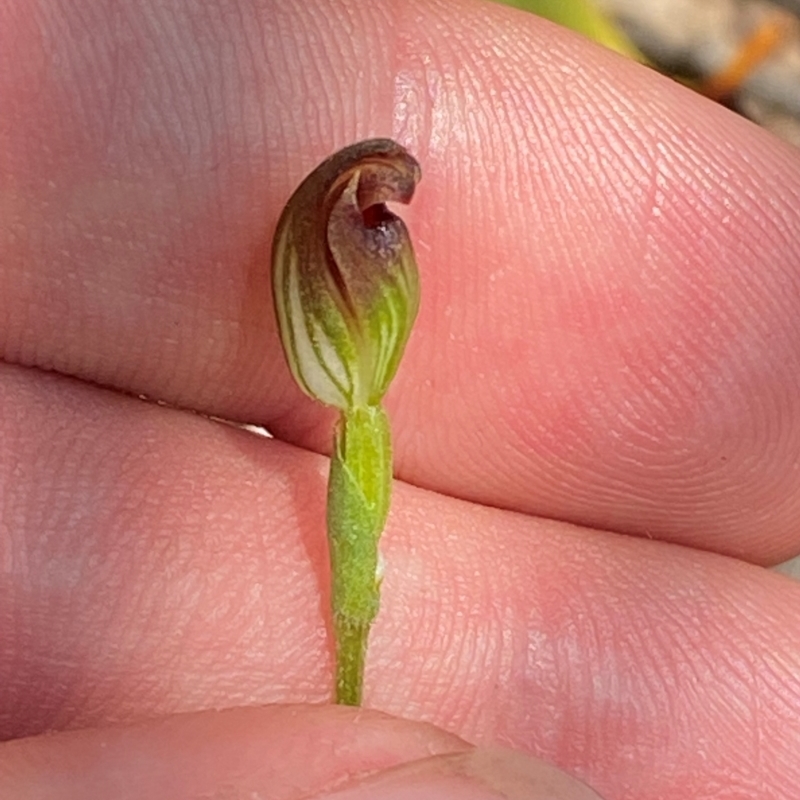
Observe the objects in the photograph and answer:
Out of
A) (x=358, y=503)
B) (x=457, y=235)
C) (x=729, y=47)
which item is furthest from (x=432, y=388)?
(x=729, y=47)

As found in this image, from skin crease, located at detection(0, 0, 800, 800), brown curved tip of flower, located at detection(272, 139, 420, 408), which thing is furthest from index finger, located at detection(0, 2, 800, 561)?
A: brown curved tip of flower, located at detection(272, 139, 420, 408)

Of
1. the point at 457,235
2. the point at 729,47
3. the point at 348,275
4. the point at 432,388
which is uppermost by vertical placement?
the point at 729,47

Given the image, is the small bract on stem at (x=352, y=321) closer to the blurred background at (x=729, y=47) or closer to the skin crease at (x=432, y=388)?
the skin crease at (x=432, y=388)

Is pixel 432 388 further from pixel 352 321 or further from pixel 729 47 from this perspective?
pixel 729 47

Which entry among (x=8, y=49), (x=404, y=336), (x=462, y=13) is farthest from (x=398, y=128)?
(x=8, y=49)

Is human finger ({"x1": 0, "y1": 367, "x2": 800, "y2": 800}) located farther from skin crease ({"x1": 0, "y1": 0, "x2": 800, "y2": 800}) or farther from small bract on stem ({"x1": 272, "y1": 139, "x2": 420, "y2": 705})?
small bract on stem ({"x1": 272, "y1": 139, "x2": 420, "y2": 705})

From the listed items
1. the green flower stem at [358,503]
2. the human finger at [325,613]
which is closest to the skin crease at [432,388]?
the human finger at [325,613]
